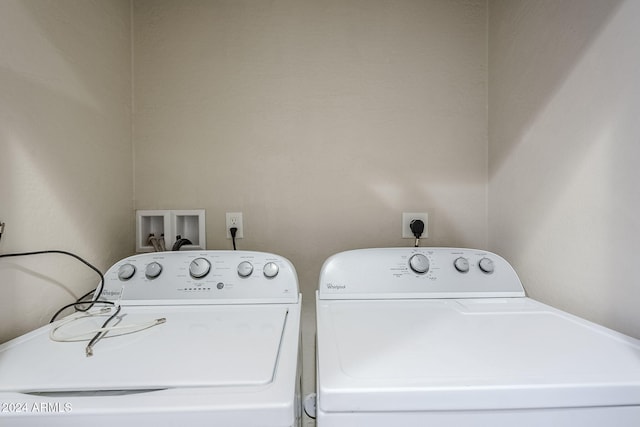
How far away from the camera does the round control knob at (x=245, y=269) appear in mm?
871

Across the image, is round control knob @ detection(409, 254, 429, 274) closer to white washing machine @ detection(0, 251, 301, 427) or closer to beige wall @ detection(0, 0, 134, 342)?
white washing machine @ detection(0, 251, 301, 427)

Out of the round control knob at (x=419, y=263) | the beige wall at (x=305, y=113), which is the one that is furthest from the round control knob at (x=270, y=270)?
the round control knob at (x=419, y=263)

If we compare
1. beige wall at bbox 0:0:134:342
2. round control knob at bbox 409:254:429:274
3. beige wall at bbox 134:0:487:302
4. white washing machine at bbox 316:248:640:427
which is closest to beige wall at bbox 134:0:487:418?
beige wall at bbox 134:0:487:302

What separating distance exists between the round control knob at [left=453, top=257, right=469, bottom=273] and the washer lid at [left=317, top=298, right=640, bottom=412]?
0.59 feet

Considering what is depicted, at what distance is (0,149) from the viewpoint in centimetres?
67

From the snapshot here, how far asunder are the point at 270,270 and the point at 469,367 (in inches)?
22.2

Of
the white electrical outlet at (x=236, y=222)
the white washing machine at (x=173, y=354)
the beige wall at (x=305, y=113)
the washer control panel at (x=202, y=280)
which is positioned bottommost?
the white washing machine at (x=173, y=354)

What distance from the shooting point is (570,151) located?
31.8 inches

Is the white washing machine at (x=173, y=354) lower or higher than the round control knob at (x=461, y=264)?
lower

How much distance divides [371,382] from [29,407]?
0.48 m

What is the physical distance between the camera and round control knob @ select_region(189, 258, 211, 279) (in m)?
0.87

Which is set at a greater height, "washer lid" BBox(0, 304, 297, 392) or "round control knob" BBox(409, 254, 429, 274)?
"round control knob" BBox(409, 254, 429, 274)

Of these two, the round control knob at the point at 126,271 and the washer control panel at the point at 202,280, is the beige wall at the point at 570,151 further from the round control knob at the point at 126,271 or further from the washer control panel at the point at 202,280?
the round control knob at the point at 126,271

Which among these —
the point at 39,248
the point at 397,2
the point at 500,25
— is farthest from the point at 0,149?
the point at 500,25
